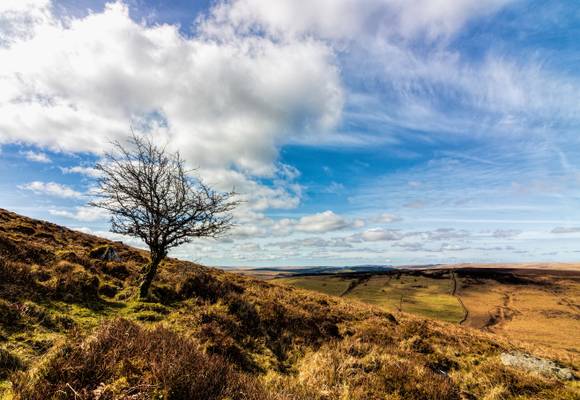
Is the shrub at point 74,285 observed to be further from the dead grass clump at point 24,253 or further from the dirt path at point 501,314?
the dirt path at point 501,314

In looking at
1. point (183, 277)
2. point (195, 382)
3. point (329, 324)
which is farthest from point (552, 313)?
point (195, 382)

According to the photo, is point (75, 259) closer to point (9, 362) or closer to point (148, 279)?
point (148, 279)

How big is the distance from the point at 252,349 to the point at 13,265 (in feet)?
30.5

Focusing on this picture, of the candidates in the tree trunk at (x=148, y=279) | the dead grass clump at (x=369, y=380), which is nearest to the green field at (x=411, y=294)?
the tree trunk at (x=148, y=279)

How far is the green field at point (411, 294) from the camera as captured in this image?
70750 mm

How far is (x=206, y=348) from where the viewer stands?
29.8 ft

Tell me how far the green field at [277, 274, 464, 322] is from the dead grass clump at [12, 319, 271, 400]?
57.8 metres

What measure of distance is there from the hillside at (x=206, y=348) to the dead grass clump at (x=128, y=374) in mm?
19

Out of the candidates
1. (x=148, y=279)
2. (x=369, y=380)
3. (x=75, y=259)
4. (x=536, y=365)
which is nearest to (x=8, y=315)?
(x=148, y=279)

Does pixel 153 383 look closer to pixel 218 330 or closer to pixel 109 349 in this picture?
pixel 109 349

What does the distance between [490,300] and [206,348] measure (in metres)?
103

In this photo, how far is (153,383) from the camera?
448cm

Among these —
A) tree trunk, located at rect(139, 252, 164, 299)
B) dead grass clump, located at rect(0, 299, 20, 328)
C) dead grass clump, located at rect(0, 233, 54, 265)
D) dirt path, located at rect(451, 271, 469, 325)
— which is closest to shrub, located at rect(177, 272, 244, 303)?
tree trunk, located at rect(139, 252, 164, 299)

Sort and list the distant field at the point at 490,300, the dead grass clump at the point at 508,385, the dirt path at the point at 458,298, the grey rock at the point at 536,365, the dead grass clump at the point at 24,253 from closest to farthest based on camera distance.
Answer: the dead grass clump at the point at 508,385, the grey rock at the point at 536,365, the dead grass clump at the point at 24,253, the distant field at the point at 490,300, the dirt path at the point at 458,298
